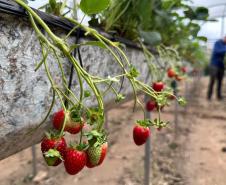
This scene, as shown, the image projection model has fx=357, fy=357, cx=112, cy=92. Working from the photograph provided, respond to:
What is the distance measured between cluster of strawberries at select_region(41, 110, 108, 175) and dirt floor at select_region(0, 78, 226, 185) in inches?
77.2

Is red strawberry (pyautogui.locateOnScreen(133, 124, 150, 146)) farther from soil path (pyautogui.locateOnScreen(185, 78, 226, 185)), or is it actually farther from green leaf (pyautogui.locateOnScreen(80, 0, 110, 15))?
soil path (pyautogui.locateOnScreen(185, 78, 226, 185))

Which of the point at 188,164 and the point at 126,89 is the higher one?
the point at 126,89

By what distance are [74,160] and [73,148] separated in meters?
0.02

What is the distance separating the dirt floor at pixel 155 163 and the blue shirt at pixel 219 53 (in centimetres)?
297

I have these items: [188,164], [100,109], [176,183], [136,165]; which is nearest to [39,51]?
[100,109]

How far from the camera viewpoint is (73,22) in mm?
854

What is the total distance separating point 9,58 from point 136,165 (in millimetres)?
2310

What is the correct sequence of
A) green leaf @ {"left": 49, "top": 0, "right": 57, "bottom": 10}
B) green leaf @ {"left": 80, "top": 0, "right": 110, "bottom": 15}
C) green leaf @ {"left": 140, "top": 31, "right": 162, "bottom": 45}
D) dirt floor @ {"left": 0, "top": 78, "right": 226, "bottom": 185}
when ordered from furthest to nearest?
1. dirt floor @ {"left": 0, "top": 78, "right": 226, "bottom": 185}
2. green leaf @ {"left": 140, "top": 31, "right": 162, "bottom": 45}
3. green leaf @ {"left": 49, "top": 0, "right": 57, "bottom": 10}
4. green leaf @ {"left": 80, "top": 0, "right": 110, "bottom": 15}

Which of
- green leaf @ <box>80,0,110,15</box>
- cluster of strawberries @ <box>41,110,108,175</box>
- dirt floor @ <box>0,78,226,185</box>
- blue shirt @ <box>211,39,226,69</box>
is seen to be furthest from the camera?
blue shirt @ <box>211,39,226,69</box>

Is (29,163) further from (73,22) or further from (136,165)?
(73,22)

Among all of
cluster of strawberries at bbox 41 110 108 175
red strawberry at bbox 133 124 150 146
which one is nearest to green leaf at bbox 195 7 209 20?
red strawberry at bbox 133 124 150 146

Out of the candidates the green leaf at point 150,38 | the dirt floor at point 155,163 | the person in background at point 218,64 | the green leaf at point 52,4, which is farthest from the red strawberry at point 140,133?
the person in background at point 218,64

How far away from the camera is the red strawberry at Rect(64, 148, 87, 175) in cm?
56

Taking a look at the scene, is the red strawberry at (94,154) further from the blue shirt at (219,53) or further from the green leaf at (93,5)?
the blue shirt at (219,53)
